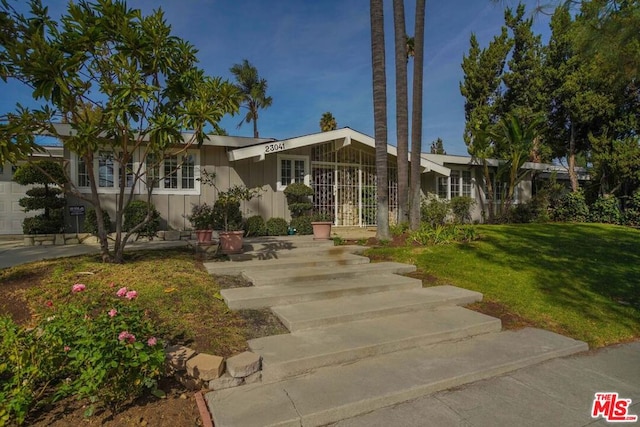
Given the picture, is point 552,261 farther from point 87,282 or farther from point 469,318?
point 87,282

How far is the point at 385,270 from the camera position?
629cm

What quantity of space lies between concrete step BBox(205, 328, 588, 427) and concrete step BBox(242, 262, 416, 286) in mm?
2135

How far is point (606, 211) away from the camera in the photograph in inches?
657

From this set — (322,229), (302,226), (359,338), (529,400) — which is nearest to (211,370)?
(359,338)

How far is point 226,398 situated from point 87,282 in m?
3.05

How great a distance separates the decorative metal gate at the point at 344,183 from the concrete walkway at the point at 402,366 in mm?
7380

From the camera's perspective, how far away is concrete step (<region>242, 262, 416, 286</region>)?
535 centimetres

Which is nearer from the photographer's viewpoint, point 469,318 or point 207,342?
point 207,342

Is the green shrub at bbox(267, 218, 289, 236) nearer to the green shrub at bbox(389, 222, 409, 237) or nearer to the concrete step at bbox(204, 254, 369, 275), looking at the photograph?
the green shrub at bbox(389, 222, 409, 237)

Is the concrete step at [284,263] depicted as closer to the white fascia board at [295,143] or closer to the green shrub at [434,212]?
the white fascia board at [295,143]

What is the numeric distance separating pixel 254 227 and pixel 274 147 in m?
2.33

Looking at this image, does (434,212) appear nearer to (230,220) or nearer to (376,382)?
(230,220)

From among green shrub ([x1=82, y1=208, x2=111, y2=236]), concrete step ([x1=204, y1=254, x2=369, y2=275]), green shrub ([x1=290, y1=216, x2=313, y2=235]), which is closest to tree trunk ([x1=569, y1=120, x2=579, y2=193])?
green shrub ([x1=290, y1=216, x2=313, y2=235])

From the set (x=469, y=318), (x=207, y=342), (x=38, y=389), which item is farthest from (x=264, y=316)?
(x=469, y=318)
